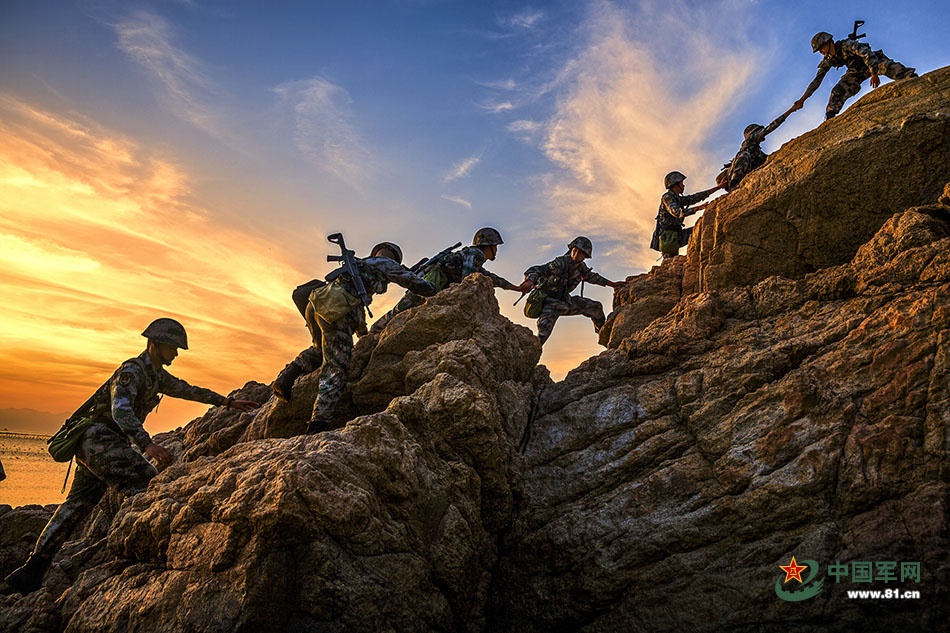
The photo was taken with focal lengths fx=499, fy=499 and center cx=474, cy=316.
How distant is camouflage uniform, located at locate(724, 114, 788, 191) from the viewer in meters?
13.0

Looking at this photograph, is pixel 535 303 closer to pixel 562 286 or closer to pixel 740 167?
pixel 562 286

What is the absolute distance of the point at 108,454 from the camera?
8.57m

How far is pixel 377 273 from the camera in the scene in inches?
394

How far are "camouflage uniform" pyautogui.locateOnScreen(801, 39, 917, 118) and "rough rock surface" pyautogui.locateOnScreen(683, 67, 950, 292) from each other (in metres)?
3.43

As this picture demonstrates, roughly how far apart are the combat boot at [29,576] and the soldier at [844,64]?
19.2 meters

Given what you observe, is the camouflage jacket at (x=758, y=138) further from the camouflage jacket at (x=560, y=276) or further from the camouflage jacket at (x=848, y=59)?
the camouflage jacket at (x=560, y=276)

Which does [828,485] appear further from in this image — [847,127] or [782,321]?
[847,127]

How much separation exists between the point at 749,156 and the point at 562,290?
6.09 metres

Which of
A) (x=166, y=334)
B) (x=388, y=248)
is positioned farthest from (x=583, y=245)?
(x=166, y=334)

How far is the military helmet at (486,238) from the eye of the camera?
14680mm

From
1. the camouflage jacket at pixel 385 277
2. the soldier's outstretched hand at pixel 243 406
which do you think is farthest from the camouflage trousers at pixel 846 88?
the soldier's outstretched hand at pixel 243 406

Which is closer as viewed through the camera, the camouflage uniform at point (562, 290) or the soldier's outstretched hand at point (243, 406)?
the soldier's outstretched hand at point (243, 406)

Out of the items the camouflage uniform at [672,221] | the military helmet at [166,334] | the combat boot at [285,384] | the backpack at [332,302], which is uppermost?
the camouflage uniform at [672,221]

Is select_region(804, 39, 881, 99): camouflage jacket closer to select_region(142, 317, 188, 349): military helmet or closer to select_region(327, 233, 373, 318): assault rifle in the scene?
select_region(327, 233, 373, 318): assault rifle
